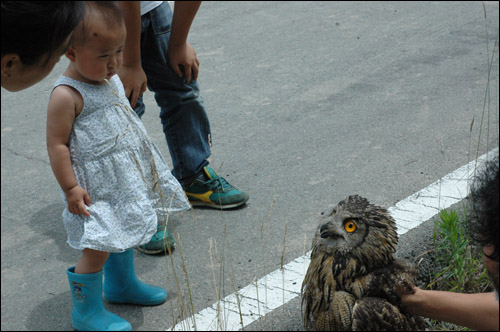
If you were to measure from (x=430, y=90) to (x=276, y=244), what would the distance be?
3.10 m

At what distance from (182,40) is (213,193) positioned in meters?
1.09

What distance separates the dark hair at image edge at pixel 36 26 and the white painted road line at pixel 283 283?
1.32 m

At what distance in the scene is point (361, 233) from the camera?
314cm

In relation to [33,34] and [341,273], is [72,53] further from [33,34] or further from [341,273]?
[341,273]

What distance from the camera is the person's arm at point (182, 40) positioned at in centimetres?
408

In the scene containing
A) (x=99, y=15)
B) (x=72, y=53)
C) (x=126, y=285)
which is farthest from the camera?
(x=126, y=285)

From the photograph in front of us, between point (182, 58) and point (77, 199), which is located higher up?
point (182, 58)

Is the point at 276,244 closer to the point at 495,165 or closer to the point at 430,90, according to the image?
the point at 495,165

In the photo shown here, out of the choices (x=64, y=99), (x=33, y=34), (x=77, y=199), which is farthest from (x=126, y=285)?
(x=33, y=34)

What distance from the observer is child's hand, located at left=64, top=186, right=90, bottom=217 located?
3.32 meters

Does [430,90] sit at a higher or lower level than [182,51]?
lower

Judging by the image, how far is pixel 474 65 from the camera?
23.5 ft

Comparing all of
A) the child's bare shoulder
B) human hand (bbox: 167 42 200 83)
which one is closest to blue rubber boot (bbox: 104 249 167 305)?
the child's bare shoulder

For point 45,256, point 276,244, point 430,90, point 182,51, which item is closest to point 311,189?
point 276,244
